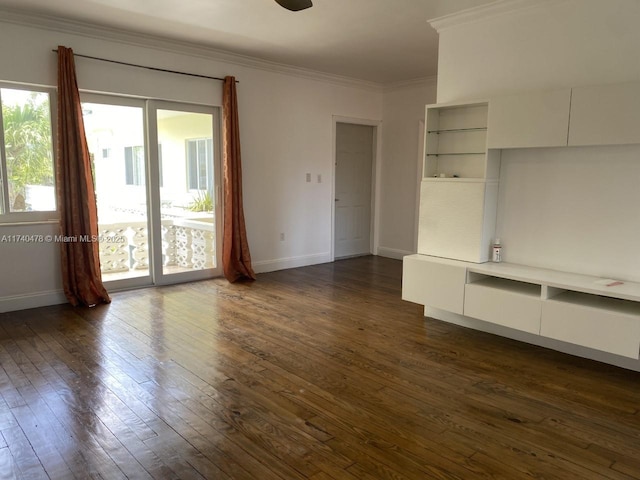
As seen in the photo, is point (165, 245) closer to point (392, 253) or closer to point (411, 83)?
point (392, 253)

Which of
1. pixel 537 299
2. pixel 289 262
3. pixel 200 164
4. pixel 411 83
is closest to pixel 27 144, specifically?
pixel 200 164

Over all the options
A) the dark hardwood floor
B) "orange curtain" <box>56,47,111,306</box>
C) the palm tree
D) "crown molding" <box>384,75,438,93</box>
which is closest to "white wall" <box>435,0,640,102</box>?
the dark hardwood floor

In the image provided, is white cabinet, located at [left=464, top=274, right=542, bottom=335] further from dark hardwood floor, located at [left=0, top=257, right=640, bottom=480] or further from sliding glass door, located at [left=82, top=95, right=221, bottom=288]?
sliding glass door, located at [left=82, top=95, right=221, bottom=288]

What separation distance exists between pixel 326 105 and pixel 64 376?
5.00 m

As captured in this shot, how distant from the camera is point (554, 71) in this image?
11.5 feet

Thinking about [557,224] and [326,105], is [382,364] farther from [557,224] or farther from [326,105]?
[326,105]

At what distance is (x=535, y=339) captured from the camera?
12.3 feet

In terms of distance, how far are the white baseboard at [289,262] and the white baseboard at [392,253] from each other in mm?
1037

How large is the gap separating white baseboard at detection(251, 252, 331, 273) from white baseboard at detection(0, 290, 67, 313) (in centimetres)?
233

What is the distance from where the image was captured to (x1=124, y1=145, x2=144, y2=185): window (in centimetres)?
506

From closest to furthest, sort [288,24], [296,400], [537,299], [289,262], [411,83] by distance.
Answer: [296,400]
[537,299]
[288,24]
[289,262]
[411,83]

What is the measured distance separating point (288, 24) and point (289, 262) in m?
3.25

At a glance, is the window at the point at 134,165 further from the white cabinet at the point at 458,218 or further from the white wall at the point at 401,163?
the white wall at the point at 401,163

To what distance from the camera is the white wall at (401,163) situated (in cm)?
691
